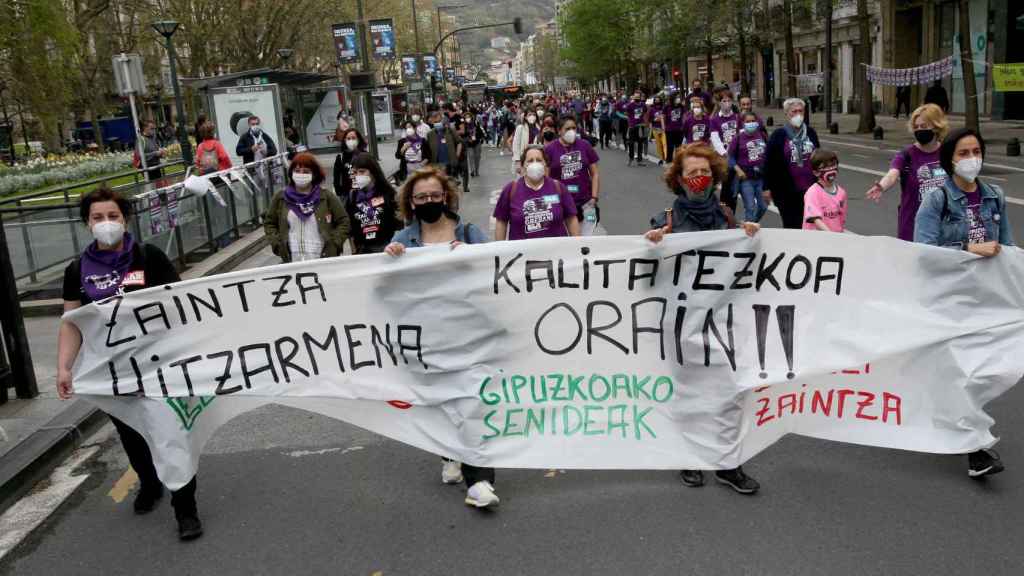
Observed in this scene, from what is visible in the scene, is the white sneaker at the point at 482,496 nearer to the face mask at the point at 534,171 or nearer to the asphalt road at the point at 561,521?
the asphalt road at the point at 561,521

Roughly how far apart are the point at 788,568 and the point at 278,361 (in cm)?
257

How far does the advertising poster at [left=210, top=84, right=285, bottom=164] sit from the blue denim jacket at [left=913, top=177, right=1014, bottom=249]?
19.7 meters

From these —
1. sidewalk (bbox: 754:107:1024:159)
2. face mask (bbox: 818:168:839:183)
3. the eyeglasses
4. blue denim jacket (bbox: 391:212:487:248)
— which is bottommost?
sidewalk (bbox: 754:107:1024:159)

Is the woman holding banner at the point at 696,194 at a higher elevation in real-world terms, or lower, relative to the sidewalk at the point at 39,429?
higher

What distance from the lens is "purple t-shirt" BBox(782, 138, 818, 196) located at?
9188 millimetres

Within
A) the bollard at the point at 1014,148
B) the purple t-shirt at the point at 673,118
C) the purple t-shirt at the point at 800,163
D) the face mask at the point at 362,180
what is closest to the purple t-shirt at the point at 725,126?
the purple t-shirt at the point at 800,163

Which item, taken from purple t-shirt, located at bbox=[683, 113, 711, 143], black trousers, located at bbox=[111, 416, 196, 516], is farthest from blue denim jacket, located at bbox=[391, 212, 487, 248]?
purple t-shirt, located at bbox=[683, 113, 711, 143]

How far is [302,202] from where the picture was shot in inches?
273

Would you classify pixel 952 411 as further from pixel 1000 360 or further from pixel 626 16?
pixel 626 16

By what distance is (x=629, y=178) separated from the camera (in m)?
20.5

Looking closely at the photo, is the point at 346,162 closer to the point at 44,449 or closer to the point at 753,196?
the point at 753,196

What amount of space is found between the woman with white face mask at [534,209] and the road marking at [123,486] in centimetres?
274

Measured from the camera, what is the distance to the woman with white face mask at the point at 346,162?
33.9ft

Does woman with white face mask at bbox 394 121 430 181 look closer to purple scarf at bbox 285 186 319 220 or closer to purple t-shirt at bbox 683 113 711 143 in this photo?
purple t-shirt at bbox 683 113 711 143
